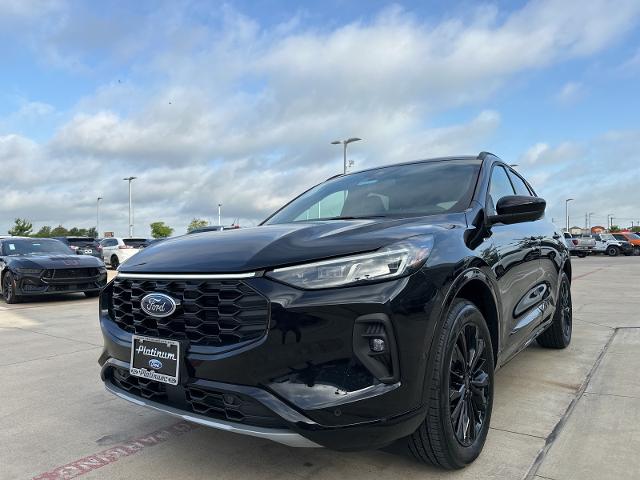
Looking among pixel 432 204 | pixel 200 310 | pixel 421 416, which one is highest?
pixel 432 204

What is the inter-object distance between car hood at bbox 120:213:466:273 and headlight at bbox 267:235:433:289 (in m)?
0.03

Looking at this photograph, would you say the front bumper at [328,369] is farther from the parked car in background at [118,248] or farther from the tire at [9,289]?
the parked car in background at [118,248]

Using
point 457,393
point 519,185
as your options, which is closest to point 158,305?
point 457,393

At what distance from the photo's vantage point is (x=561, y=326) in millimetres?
4836

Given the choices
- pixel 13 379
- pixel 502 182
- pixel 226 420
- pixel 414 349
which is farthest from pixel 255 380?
pixel 13 379

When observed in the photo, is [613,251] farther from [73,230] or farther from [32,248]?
[73,230]

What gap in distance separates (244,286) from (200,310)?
0.80 feet

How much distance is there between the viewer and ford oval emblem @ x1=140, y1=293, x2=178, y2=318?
91.0 inches

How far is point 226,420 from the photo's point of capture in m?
2.14

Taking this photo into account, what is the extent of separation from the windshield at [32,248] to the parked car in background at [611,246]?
35.2 meters

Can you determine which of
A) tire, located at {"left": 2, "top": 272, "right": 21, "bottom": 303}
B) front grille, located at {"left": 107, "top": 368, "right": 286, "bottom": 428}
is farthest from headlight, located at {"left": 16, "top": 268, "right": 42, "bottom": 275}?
front grille, located at {"left": 107, "top": 368, "right": 286, "bottom": 428}

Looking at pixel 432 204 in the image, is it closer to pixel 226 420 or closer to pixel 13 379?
pixel 226 420

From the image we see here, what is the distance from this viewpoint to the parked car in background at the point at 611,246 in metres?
36.2

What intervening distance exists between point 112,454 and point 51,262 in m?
7.65
